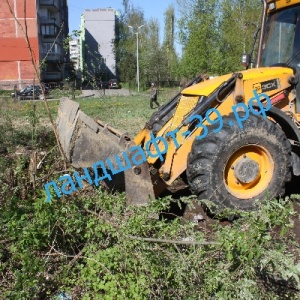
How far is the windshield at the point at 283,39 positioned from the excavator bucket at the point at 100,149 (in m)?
2.65

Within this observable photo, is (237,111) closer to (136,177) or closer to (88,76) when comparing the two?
(136,177)

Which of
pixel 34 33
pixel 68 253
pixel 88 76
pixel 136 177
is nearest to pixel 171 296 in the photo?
pixel 68 253

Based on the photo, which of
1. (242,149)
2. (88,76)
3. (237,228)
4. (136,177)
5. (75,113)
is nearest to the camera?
(237,228)

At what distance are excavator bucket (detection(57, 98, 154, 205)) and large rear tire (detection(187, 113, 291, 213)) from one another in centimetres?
65

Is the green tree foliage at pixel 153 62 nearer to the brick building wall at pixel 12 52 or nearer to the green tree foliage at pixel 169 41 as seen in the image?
the green tree foliage at pixel 169 41

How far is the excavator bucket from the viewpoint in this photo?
484 centimetres

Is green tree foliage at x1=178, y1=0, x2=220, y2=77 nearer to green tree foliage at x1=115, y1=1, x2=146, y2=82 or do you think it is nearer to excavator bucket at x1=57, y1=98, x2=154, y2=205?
green tree foliage at x1=115, y1=1, x2=146, y2=82

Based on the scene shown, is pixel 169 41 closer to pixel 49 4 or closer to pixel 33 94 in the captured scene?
pixel 49 4

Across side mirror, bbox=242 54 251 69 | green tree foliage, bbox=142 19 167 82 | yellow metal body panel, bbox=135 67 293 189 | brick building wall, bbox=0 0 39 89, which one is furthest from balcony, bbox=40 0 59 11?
yellow metal body panel, bbox=135 67 293 189

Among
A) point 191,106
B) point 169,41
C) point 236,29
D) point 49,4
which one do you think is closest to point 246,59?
point 191,106

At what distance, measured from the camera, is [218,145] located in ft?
16.8

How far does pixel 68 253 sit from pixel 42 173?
217cm

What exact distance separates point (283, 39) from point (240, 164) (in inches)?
87.9

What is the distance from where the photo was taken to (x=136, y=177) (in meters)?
4.85
